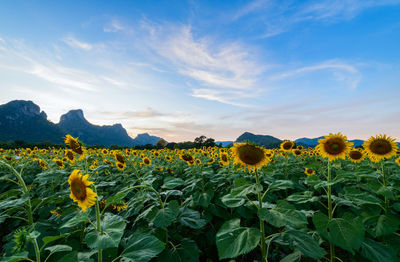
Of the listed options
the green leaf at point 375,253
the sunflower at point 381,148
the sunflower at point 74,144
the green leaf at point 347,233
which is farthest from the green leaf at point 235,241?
the sunflower at point 381,148

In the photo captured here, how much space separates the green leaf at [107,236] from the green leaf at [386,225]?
3036 mm

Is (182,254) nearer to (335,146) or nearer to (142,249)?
(142,249)

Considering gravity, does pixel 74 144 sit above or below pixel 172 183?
above

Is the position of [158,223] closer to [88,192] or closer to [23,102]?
[88,192]

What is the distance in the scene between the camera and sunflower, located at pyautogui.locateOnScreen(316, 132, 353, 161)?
3232mm

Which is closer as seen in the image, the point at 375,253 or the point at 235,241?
the point at 235,241

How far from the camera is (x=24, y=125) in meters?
131

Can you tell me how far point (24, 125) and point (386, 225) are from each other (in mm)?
176485

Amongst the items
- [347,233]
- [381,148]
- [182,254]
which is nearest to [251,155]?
[347,233]

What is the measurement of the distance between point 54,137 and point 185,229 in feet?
456

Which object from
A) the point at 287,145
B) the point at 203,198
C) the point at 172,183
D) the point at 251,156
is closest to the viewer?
the point at 251,156

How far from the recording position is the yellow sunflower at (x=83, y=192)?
190cm

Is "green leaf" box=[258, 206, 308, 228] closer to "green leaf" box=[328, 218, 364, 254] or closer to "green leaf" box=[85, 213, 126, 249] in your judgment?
"green leaf" box=[328, 218, 364, 254]

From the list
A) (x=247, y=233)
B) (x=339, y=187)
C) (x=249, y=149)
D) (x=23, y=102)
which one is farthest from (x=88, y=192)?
(x=23, y=102)
